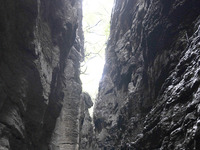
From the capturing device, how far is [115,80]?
1270 cm

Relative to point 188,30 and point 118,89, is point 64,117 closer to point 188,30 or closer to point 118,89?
point 118,89

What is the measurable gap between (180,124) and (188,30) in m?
2.77

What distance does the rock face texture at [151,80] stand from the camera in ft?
19.0

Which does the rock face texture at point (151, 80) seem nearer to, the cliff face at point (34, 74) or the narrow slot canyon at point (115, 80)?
the narrow slot canyon at point (115, 80)

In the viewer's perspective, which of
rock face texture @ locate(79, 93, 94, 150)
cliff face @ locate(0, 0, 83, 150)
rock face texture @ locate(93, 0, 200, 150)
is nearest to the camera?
rock face texture @ locate(93, 0, 200, 150)

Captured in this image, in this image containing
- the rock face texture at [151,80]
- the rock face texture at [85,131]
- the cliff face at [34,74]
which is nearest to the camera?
the rock face texture at [151,80]

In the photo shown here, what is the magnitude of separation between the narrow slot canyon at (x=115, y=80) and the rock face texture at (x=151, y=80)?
27mm

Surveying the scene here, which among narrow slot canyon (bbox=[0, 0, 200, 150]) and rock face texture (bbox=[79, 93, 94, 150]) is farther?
rock face texture (bbox=[79, 93, 94, 150])

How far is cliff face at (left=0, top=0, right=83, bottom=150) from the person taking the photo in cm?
603

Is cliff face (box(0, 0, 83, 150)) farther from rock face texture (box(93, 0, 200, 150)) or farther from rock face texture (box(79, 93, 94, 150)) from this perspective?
rock face texture (box(93, 0, 200, 150))

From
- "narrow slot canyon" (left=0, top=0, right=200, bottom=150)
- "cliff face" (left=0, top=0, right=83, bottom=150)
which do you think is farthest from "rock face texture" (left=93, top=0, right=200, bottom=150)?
"cliff face" (left=0, top=0, right=83, bottom=150)

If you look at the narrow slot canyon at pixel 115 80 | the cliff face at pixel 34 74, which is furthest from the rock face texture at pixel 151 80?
the cliff face at pixel 34 74

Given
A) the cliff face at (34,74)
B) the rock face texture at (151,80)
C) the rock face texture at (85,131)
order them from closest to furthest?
the rock face texture at (151,80) < the cliff face at (34,74) < the rock face texture at (85,131)

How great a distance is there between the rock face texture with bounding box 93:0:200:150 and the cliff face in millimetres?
2418
